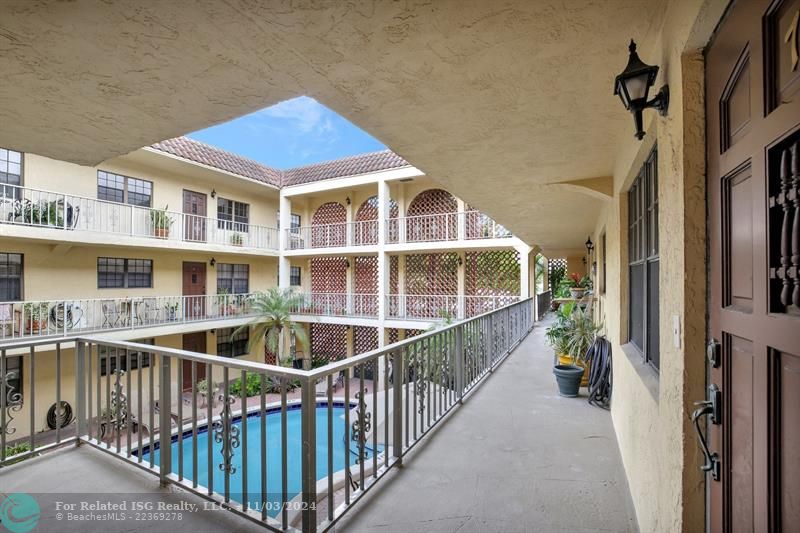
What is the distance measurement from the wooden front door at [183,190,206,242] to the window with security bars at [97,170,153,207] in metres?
1.02

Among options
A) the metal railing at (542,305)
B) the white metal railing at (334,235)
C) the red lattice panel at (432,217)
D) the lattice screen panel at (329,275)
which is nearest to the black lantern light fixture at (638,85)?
the red lattice panel at (432,217)

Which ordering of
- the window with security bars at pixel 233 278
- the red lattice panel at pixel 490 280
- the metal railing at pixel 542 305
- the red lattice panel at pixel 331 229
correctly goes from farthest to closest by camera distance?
the red lattice panel at pixel 331 229, the window with security bars at pixel 233 278, the metal railing at pixel 542 305, the red lattice panel at pixel 490 280

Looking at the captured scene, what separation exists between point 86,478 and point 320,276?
12.6 metres

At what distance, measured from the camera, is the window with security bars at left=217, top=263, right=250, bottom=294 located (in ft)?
41.5

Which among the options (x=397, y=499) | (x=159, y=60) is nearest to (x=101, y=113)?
(x=159, y=60)

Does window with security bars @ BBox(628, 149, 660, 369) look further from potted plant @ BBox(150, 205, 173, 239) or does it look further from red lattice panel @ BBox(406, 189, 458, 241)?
potted plant @ BBox(150, 205, 173, 239)

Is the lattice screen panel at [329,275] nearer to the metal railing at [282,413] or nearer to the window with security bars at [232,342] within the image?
the window with security bars at [232,342]

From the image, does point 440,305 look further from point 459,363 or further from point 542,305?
point 459,363

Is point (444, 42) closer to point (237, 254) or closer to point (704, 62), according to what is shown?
point (704, 62)

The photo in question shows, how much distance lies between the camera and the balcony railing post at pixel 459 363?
415cm

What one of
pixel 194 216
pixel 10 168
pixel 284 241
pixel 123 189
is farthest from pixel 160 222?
pixel 284 241

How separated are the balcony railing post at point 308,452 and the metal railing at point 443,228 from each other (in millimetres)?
9268

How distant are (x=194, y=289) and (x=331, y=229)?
16.0ft

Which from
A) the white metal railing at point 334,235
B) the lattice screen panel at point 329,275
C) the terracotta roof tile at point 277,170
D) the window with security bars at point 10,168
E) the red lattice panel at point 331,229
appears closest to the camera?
the window with security bars at point 10,168
